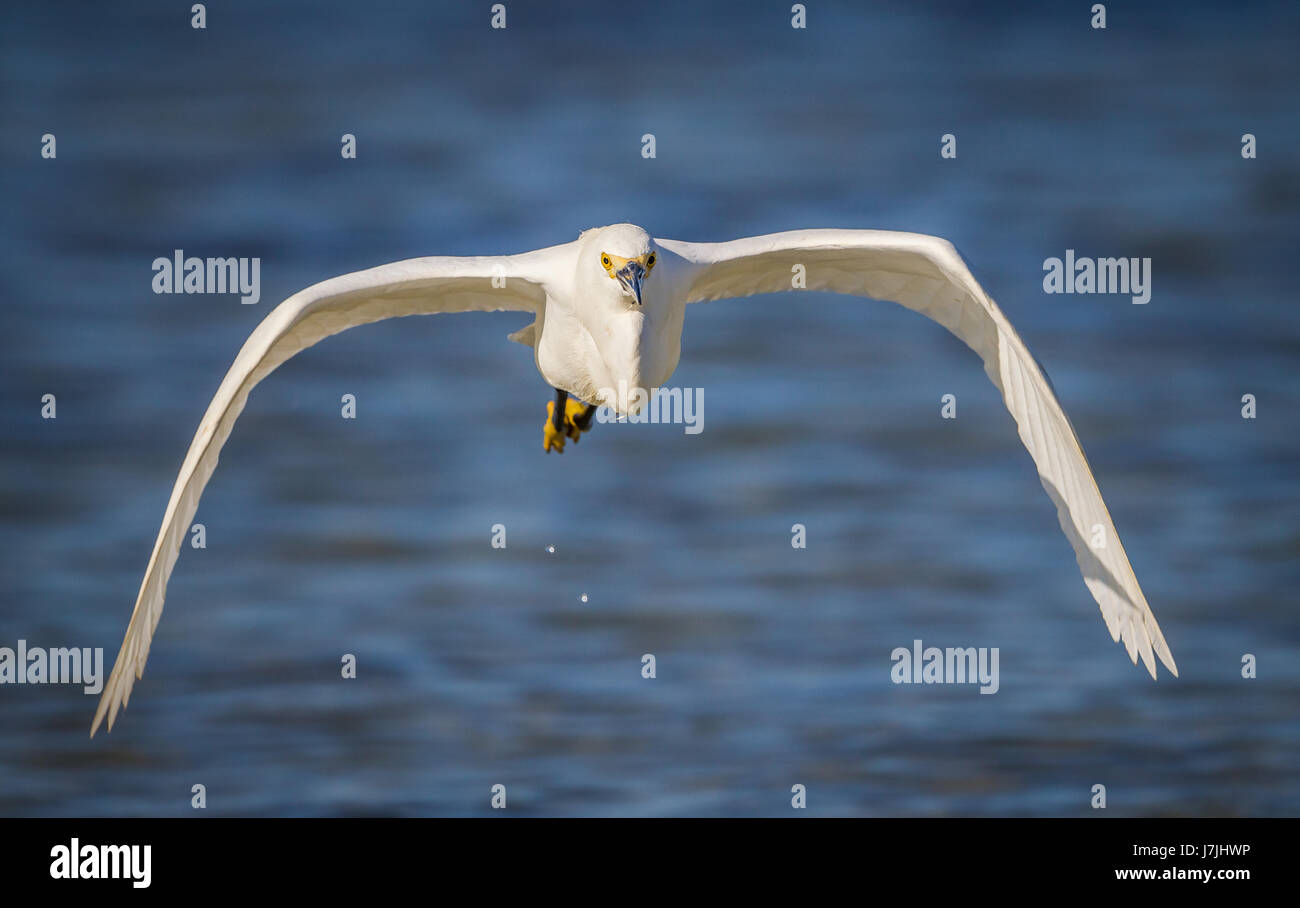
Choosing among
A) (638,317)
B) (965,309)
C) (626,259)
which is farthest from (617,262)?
(965,309)

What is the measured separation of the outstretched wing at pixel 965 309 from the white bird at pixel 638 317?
1 centimetres

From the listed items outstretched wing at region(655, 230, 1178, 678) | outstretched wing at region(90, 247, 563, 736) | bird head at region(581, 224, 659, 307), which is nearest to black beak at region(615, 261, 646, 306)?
bird head at region(581, 224, 659, 307)

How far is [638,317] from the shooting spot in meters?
11.7

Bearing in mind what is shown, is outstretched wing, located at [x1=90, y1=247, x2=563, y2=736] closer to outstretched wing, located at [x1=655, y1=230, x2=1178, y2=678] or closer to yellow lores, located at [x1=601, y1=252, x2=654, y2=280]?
yellow lores, located at [x1=601, y1=252, x2=654, y2=280]

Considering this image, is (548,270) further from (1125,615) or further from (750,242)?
(1125,615)

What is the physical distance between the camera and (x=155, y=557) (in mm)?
11688

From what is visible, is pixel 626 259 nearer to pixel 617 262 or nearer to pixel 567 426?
pixel 617 262

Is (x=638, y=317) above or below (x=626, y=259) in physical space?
below

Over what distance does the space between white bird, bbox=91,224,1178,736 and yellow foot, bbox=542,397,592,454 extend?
3.90 ft

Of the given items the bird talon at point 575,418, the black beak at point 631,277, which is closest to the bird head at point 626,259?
the black beak at point 631,277

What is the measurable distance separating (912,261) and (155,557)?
5.99m

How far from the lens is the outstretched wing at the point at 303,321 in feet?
38.7

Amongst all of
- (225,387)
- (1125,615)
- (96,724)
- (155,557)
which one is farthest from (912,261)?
(96,724)

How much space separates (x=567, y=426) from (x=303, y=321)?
2.83 meters
